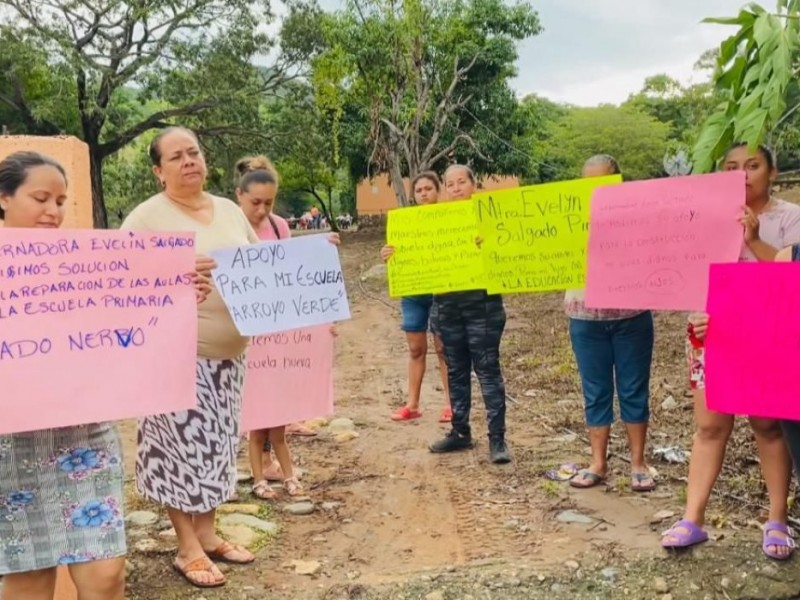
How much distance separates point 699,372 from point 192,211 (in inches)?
86.4

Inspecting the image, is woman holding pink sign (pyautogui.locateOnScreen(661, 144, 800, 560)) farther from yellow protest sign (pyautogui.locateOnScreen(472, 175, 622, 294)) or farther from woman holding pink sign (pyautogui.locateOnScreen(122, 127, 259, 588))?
woman holding pink sign (pyautogui.locateOnScreen(122, 127, 259, 588))

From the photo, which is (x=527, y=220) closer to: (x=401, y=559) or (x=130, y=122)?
(x=401, y=559)

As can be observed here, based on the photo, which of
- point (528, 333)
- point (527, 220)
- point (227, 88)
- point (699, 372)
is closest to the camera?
point (699, 372)

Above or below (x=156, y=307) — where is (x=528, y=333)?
below

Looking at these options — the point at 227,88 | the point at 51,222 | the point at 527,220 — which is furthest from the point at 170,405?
the point at 227,88

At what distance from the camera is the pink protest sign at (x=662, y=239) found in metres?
3.11

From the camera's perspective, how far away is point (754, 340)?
8.83 ft

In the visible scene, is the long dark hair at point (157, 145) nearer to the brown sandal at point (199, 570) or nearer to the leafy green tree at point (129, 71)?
the brown sandal at point (199, 570)

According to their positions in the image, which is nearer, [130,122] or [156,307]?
[156,307]

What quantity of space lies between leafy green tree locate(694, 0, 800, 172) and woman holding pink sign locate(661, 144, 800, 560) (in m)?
0.33

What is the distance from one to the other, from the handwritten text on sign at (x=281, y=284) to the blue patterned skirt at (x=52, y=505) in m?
1.02

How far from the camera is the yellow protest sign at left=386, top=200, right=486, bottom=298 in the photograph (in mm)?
4594

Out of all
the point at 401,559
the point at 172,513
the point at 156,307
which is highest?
the point at 156,307

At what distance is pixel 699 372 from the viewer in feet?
10.2
